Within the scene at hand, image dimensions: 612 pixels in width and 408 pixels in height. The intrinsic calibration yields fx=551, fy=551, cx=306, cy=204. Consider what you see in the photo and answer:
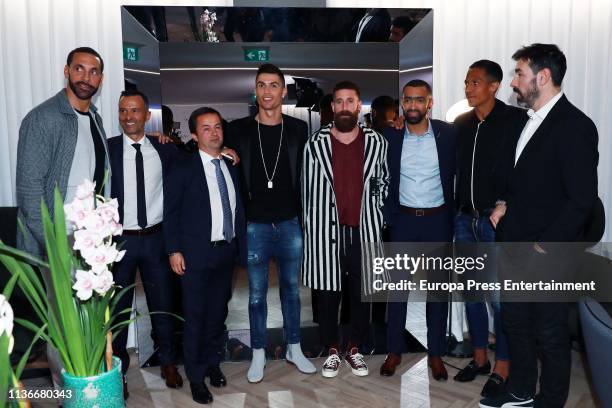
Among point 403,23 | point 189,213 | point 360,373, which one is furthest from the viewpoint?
point 403,23

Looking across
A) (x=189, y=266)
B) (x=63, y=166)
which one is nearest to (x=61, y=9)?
(x=63, y=166)

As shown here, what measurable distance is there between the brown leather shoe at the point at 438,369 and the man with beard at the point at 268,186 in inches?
36.2

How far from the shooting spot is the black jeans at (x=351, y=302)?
317 centimetres

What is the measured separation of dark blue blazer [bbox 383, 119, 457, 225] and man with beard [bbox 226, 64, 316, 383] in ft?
1.68

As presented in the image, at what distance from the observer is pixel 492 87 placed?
3.12m

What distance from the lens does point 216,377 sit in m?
3.17

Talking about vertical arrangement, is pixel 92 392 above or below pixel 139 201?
below

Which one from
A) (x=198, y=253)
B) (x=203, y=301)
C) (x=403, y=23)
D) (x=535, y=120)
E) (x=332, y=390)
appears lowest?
(x=332, y=390)

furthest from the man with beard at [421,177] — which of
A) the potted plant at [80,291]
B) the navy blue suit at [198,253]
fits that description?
the potted plant at [80,291]

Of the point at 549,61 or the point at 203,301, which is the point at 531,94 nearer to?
the point at 549,61

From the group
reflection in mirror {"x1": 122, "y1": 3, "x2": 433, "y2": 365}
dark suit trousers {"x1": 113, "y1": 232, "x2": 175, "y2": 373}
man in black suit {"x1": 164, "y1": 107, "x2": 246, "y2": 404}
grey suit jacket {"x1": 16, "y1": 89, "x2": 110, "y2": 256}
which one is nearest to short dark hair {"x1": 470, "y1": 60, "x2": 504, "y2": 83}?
reflection in mirror {"x1": 122, "y1": 3, "x2": 433, "y2": 365}

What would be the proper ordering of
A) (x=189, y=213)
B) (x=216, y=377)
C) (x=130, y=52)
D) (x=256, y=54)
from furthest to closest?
(x=256, y=54)
(x=130, y=52)
(x=216, y=377)
(x=189, y=213)

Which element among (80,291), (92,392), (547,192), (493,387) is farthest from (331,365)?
(80,291)

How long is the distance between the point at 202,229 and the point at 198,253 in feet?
0.42
